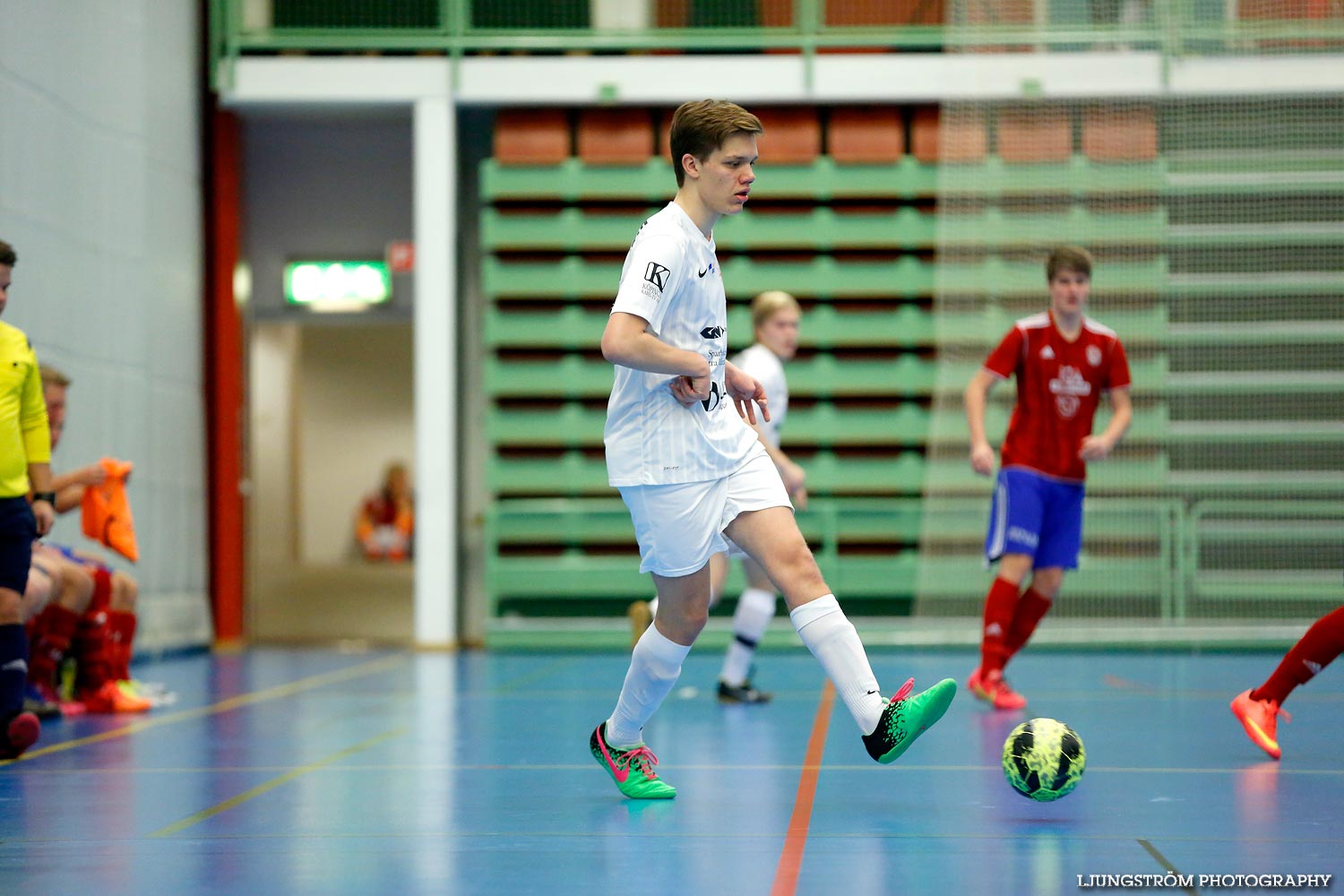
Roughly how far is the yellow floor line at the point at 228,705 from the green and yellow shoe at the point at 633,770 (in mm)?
2175

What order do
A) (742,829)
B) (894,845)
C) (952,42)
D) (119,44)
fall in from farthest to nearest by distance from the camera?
(952,42)
(119,44)
(742,829)
(894,845)

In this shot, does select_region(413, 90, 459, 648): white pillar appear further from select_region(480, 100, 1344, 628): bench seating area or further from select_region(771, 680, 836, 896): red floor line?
select_region(771, 680, 836, 896): red floor line

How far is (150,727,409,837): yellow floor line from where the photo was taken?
359 cm

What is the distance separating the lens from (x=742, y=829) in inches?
135

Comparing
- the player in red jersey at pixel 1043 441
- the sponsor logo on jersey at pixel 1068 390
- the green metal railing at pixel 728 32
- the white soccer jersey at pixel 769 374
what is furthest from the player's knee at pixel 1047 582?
the green metal railing at pixel 728 32

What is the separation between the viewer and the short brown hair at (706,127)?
356cm

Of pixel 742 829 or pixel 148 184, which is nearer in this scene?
pixel 742 829

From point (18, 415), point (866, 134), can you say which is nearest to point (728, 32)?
point (866, 134)

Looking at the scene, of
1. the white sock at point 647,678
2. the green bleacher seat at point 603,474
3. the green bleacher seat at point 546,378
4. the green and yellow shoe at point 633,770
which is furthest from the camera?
the green bleacher seat at point 546,378

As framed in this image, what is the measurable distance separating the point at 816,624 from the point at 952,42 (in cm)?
760

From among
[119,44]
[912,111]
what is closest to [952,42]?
[912,111]

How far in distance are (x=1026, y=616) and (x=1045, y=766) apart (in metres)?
2.86

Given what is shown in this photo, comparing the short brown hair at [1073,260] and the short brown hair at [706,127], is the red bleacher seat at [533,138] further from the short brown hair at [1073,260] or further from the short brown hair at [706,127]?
the short brown hair at [706,127]

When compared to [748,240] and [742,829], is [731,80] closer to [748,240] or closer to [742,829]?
[748,240]
